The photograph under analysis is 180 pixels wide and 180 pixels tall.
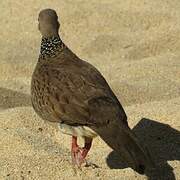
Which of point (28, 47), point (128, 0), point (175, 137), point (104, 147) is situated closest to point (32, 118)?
point (104, 147)

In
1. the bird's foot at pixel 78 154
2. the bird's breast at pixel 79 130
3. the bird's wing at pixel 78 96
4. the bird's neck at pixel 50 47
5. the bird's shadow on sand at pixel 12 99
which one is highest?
the bird's neck at pixel 50 47

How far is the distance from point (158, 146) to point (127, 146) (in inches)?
48.8

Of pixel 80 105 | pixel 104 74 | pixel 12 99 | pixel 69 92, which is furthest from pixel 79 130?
pixel 104 74

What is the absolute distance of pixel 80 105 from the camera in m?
4.95

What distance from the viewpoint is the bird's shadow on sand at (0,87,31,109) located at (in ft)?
23.9

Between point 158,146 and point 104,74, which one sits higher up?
point 158,146

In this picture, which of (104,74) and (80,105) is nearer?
(80,105)

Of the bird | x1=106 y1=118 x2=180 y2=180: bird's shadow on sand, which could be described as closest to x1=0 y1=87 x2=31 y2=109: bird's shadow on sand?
x1=106 y1=118 x2=180 y2=180: bird's shadow on sand

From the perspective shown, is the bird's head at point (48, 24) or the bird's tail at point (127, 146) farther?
the bird's head at point (48, 24)

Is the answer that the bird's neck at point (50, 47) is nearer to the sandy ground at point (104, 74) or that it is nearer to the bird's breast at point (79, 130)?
the bird's breast at point (79, 130)

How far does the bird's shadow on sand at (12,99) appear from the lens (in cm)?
729

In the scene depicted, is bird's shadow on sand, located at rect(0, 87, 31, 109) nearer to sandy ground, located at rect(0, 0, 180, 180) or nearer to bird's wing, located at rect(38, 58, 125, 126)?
sandy ground, located at rect(0, 0, 180, 180)

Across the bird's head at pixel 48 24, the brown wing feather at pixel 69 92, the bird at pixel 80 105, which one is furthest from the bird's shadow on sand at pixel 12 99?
the brown wing feather at pixel 69 92

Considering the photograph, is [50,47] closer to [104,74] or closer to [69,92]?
[69,92]
